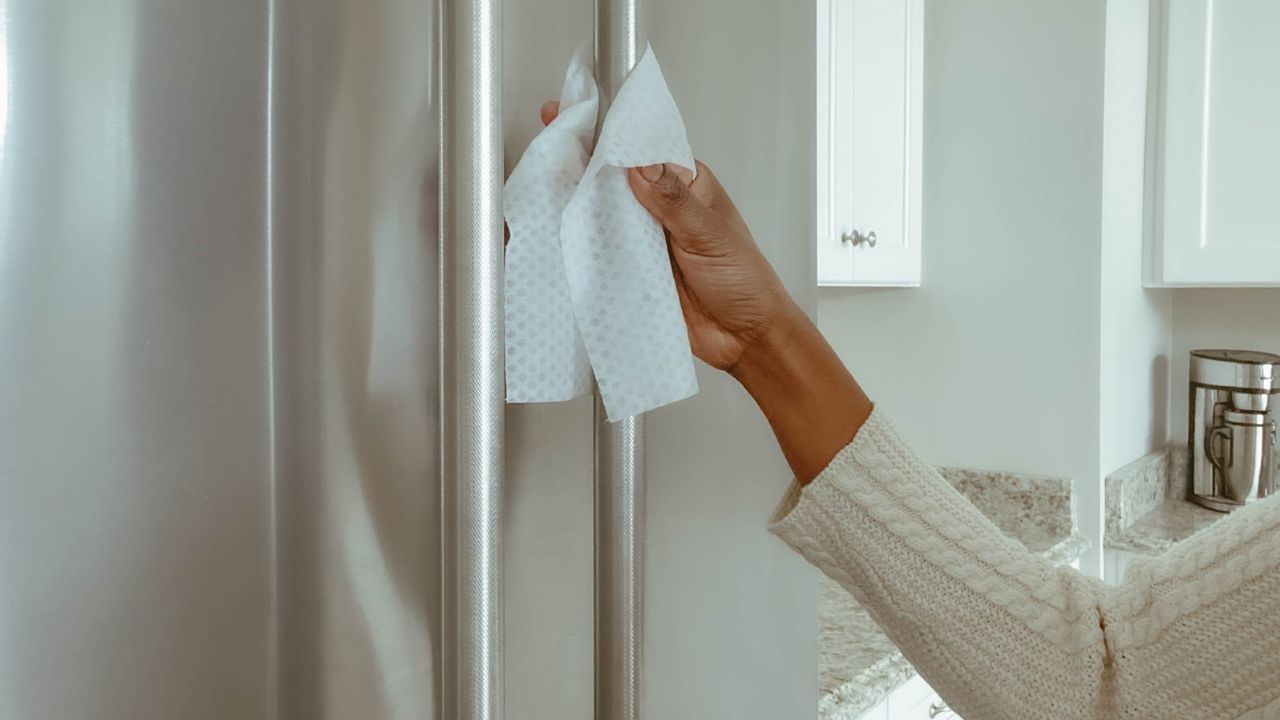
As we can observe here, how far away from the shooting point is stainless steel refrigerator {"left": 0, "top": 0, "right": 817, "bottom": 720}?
1.00 feet

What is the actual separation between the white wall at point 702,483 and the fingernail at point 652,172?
0.06 metres

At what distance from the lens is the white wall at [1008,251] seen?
225 cm

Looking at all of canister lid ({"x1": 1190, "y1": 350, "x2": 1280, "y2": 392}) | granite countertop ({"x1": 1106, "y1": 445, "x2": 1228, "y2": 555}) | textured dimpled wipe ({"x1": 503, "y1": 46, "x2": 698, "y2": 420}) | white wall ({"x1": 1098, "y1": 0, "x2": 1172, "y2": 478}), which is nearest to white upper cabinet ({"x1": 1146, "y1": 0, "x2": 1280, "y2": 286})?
white wall ({"x1": 1098, "y1": 0, "x2": 1172, "y2": 478})

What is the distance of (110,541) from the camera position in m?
0.32

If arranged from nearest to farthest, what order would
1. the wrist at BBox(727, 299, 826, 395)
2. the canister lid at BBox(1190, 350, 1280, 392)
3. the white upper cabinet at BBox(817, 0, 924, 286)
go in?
1. the wrist at BBox(727, 299, 826, 395)
2. the white upper cabinet at BBox(817, 0, 924, 286)
3. the canister lid at BBox(1190, 350, 1280, 392)

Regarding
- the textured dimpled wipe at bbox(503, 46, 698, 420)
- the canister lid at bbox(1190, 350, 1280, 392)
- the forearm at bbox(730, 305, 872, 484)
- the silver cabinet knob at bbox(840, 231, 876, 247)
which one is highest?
the silver cabinet knob at bbox(840, 231, 876, 247)

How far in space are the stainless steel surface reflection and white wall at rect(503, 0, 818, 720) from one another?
0.23 ft

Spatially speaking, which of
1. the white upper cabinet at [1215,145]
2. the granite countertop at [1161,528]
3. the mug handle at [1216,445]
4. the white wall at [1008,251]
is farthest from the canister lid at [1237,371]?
the white wall at [1008,251]

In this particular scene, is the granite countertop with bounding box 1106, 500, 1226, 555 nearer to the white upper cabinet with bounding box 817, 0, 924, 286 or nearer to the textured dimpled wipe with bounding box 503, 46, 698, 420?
the white upper cabinet with bounding box 817, 0, 924, 286

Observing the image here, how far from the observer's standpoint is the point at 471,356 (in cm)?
32

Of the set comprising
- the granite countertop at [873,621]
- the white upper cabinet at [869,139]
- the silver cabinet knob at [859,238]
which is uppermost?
the white upper cabinet at [869,139]

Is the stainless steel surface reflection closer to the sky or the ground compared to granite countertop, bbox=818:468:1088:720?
closer to the sky

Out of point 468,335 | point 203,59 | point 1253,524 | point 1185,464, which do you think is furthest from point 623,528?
point 1185,464

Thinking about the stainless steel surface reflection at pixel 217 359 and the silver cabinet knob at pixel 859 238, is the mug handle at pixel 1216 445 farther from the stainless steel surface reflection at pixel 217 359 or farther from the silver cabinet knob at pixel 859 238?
the stainless steel surface reflection at pixel 217 359
